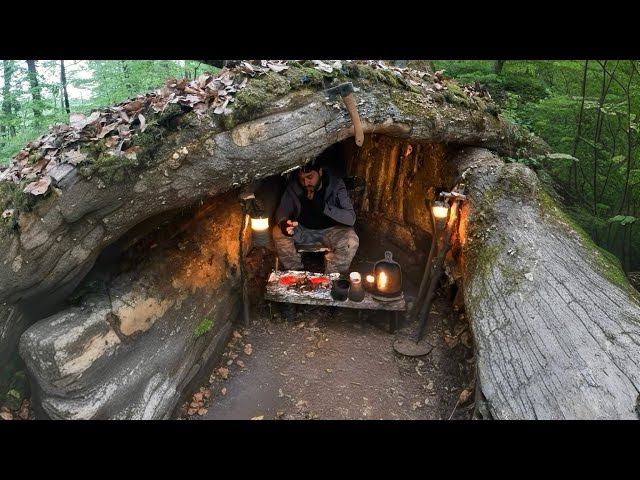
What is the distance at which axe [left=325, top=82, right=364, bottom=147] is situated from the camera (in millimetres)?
4391

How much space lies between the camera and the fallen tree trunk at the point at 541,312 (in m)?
2.81

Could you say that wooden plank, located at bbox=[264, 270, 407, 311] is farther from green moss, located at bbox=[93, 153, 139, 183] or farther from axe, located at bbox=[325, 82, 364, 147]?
green moss, located at bbox=[93, 153, 139, 183]

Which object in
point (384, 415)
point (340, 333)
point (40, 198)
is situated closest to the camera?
point (40, 198)

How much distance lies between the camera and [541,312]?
353 centimetres

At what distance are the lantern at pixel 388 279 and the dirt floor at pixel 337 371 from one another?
1.71 feet

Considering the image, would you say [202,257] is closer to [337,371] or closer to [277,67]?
[337,371]

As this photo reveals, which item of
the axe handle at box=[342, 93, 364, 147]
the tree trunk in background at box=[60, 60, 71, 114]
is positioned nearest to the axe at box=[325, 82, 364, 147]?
the axe handle at box=[342, 93, 364, 147]

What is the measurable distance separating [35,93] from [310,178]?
9570 millimetres

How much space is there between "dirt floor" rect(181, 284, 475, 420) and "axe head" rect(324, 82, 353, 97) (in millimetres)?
3494

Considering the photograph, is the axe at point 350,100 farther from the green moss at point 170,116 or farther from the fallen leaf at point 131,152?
the fallen leaf at point 131,152

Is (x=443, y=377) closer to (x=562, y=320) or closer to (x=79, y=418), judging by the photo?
(x=562, y=320)

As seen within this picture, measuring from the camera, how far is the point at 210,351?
5.18 m

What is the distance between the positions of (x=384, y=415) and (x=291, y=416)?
112 centimetres

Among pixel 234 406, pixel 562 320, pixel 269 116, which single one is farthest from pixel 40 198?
pixel 562 320
